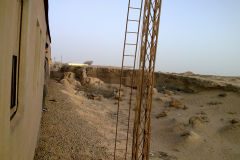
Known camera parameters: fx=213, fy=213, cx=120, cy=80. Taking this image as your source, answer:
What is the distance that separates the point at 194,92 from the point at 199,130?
8633 mm

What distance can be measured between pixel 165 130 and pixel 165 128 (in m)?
0.26

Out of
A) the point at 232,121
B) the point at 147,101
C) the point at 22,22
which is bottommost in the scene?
the point at 232,121

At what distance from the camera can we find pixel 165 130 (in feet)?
43.9

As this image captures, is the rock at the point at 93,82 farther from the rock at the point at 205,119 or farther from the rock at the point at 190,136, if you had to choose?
the rock at the point at 190,136

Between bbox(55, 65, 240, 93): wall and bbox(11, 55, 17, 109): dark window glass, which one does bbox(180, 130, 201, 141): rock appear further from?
bbox(11, 55, 17, 109): dark window glass

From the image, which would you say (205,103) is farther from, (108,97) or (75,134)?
(75,134)

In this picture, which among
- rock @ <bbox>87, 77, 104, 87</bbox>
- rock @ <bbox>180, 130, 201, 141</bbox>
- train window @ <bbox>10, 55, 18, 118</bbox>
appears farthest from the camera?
rock @ <bbox>87, 77, 104, 87</bbox>

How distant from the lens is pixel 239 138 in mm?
11594

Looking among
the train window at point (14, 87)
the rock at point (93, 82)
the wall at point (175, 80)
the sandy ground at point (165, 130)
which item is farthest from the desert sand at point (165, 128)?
the train window at point (14, 87)

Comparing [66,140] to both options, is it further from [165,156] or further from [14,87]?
[14,87]

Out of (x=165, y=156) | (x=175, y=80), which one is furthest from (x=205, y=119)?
(x=175, y=80)

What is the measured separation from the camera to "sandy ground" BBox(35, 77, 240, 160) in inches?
293

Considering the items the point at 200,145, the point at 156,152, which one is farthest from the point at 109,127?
the point at 200,145

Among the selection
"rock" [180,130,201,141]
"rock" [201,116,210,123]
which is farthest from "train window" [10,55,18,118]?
"rock" [201,116,210,123]
